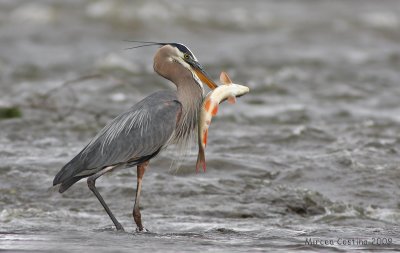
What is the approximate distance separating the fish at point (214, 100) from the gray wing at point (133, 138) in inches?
8.1

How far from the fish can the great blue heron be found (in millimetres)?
178

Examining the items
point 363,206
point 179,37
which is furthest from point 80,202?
point 179,37

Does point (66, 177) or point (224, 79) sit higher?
point (224, 79)

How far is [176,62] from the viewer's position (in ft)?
23.6

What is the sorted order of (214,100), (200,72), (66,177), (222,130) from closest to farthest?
(66,177) < (214,100) < (200,72) < (222,130)

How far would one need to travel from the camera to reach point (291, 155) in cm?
982

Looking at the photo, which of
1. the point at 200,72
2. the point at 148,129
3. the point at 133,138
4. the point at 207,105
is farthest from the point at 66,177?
the point at 200,72

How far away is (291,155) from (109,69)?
6.11 m

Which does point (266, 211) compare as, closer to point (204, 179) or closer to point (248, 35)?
point (204, 179)

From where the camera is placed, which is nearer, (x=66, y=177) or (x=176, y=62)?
(x=66, y=177)

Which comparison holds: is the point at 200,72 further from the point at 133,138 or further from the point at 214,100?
the point at 133,138

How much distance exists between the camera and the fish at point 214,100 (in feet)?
22.8

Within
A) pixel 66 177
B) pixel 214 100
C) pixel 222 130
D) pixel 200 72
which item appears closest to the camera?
pixel 66 177

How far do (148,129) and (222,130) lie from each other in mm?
4323
